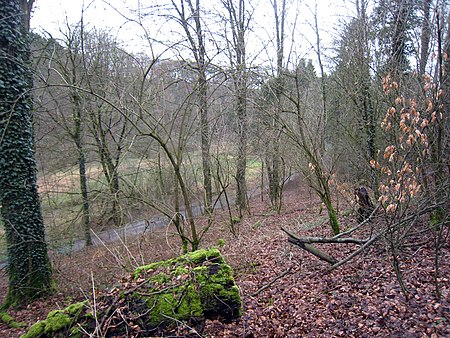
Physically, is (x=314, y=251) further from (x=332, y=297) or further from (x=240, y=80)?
(x=240, y=80)

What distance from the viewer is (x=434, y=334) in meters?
2.93

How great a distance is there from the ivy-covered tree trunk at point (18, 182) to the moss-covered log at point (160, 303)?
163 inches

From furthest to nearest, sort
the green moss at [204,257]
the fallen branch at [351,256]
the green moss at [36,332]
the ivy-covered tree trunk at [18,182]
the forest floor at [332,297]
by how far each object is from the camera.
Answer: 1. the ivy-covered tree trunk at [18,182]
2. the fallen branch at [351,256]
3. the green moss at [204,257]
4. the forest floor at [332,297]
5. the green moss at [36,332]

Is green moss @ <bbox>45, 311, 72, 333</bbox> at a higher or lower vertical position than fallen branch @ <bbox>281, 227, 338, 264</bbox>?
higher

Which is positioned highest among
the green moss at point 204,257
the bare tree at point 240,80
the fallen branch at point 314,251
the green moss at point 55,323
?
the bare tree at point 240,80

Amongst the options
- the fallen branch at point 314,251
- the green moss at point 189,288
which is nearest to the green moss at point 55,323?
the green moss at point 189,288

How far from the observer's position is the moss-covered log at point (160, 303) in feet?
9.13

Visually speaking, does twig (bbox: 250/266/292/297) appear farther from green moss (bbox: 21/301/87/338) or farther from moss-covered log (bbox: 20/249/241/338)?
green moss (bbox: 21/301/87/338)

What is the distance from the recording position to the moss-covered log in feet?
9.13

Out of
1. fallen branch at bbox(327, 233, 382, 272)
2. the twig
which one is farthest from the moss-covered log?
fallen branch at bbox(327, 233, 382, 272)

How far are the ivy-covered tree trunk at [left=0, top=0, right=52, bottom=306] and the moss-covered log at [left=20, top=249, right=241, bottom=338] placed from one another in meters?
4.14

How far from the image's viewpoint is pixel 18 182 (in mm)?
6176

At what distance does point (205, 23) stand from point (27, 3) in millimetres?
7358

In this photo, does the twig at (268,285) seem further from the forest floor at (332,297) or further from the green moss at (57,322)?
the green moss at (57,322)
